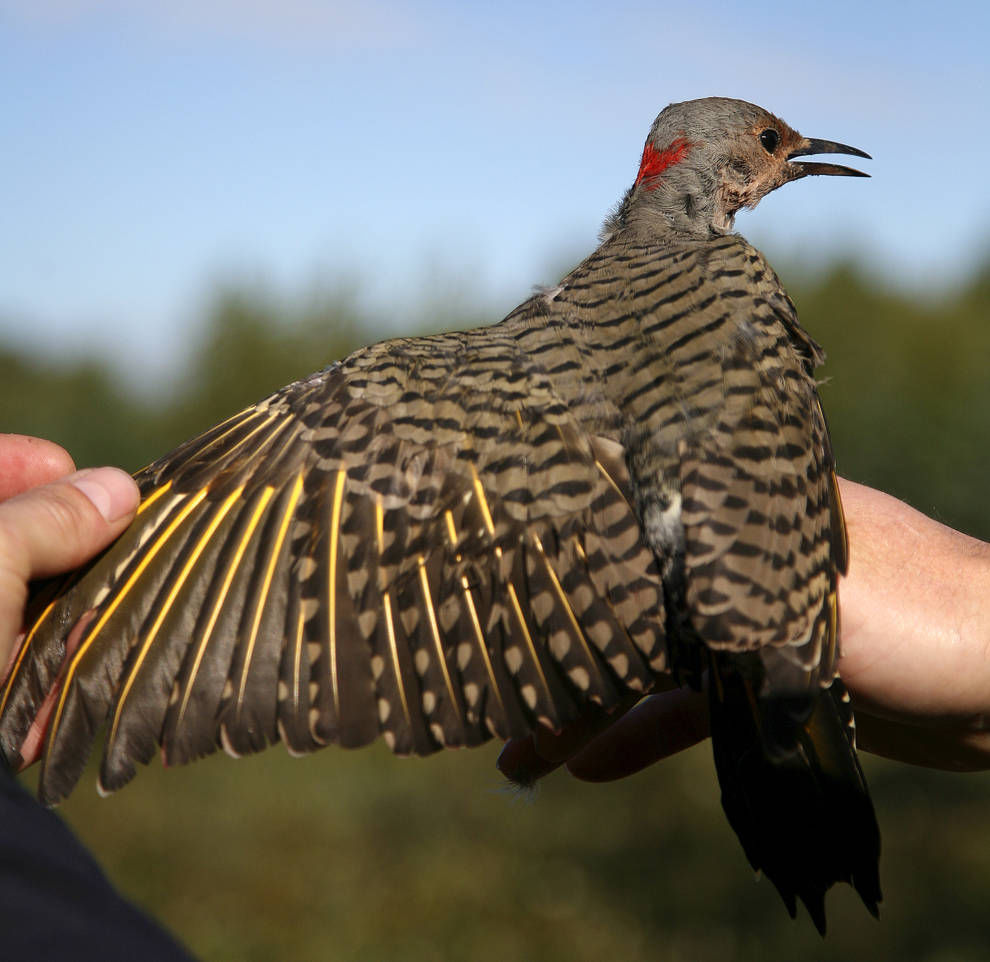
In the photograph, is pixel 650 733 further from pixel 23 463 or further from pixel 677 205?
pixel 23 463

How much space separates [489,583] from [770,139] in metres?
3.19

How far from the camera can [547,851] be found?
8.50 meters

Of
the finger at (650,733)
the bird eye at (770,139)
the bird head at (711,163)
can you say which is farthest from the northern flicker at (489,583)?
the bird eye at (770,139)

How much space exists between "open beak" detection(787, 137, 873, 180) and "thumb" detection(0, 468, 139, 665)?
3.64 metres

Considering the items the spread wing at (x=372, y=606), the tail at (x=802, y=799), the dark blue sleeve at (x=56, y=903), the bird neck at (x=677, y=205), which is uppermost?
the bird neck at (x=677, y=205)

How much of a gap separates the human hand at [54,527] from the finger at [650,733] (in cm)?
220

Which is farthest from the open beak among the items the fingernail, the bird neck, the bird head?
the fingernail

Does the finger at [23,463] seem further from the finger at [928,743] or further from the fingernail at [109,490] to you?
the finger at [928,743]

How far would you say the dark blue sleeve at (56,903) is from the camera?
1.17m

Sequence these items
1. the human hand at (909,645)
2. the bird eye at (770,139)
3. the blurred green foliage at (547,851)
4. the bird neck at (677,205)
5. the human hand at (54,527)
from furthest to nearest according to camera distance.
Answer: the blurred green foliage at (547,851)
the bird eye at (770,139)
the bird neck at (677,205)
the human hand at (909,645)
the human hand at (54,527)

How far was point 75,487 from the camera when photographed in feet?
9.66

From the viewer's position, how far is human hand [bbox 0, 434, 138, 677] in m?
2.65

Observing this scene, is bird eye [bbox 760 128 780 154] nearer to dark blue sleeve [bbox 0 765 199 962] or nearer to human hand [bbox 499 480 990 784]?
human hand [bbox 499 480 990 784]

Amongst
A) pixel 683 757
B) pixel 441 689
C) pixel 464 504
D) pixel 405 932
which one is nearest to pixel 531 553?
pixel 464 504
